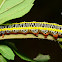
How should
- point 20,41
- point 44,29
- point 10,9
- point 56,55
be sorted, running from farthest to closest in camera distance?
1. point 56,55
2. point 20,41
3. point 44,29
4. point 10,9

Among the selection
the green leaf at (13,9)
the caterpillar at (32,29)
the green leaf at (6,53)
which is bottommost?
the green leaf at (6,53)

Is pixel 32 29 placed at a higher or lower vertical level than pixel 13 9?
lower

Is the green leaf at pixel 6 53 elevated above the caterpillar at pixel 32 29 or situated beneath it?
situated beneath

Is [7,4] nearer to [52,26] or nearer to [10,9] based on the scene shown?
[10,9]

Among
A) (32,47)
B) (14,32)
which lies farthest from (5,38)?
(32,47)
